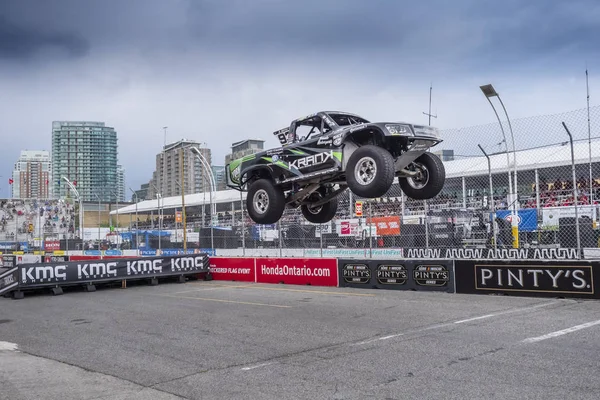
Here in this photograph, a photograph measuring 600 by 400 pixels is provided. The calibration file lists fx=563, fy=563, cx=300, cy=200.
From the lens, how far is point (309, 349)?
8.60 meters

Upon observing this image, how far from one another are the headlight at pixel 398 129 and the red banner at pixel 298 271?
1056 centimetres

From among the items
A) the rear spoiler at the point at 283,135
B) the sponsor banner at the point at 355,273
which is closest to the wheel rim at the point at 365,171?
the rear spoiler at the point at 283,135

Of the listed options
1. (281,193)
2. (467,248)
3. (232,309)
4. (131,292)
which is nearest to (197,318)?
(232,309)

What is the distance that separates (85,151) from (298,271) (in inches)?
3943

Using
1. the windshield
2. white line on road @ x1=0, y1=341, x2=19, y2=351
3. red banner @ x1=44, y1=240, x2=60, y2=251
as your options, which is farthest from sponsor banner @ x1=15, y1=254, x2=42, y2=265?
the windshield

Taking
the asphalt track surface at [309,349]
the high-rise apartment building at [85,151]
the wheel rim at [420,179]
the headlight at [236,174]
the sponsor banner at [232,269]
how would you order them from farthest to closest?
the high-rise apartment building at [85,151], the sponsor banner at [232,269], the headlight at [236,174], the wheel rim at [420,179], the asphalt track surface at [309,349]

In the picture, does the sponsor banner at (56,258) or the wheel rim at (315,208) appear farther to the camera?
the sponsor banner at (56,258)

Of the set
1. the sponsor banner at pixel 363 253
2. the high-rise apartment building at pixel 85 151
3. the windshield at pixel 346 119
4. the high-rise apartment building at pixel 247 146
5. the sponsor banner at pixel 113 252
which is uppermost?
the high-rise apartment building at pixel 85 151

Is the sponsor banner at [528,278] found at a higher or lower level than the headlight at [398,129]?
lower

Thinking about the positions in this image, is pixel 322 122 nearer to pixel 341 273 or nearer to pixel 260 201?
pixel 260 201

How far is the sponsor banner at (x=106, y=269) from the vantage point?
60.3 feet

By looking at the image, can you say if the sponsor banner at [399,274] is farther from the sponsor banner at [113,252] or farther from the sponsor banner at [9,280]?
the sponsor banner at [113,252]

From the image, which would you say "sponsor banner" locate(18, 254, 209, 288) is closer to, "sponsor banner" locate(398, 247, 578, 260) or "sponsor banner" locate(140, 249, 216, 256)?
"sponsor banner" locate(140, 249, 216, 256)

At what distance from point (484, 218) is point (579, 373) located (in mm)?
11615
